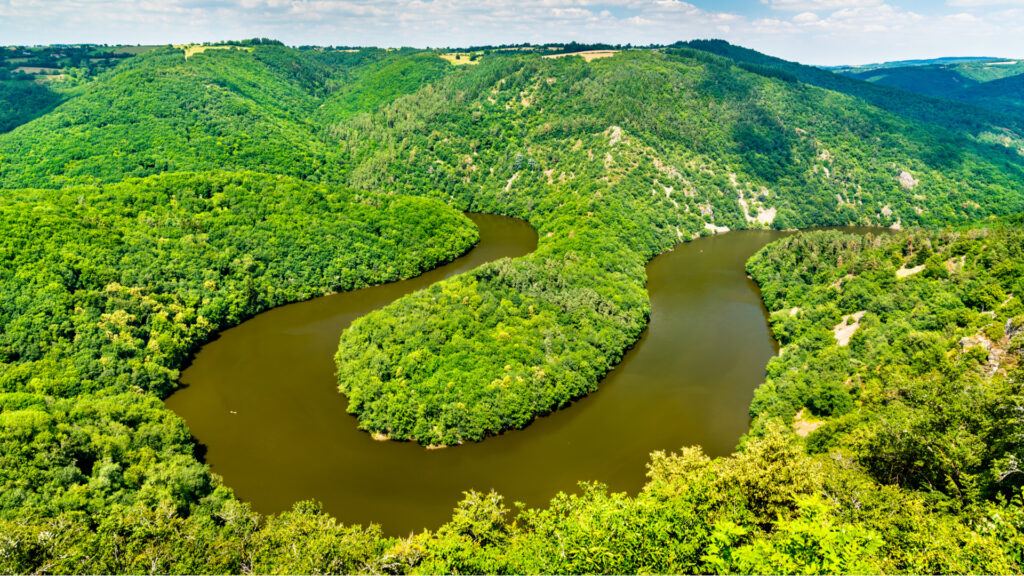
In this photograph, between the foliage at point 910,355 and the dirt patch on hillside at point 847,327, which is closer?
the foliage at point 910,355

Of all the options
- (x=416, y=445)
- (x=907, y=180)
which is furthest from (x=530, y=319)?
(x=907, y=180)

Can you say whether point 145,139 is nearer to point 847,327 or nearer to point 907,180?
point 847,327

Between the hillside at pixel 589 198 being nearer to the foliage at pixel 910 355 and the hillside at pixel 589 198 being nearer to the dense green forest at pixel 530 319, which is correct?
the dense green forest at pixel 530 319

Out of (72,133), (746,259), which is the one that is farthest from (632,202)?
(72,133)

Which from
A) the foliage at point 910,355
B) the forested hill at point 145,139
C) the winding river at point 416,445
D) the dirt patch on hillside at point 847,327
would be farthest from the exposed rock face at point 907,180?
the forested hill at point 145,139

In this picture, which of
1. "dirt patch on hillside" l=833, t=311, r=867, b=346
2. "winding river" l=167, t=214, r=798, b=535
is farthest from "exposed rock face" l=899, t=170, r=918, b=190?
"dirt patch on hillside" l=833, t=311, r=867, b=346

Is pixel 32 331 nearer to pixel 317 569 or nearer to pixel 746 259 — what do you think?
pixel 317 569
